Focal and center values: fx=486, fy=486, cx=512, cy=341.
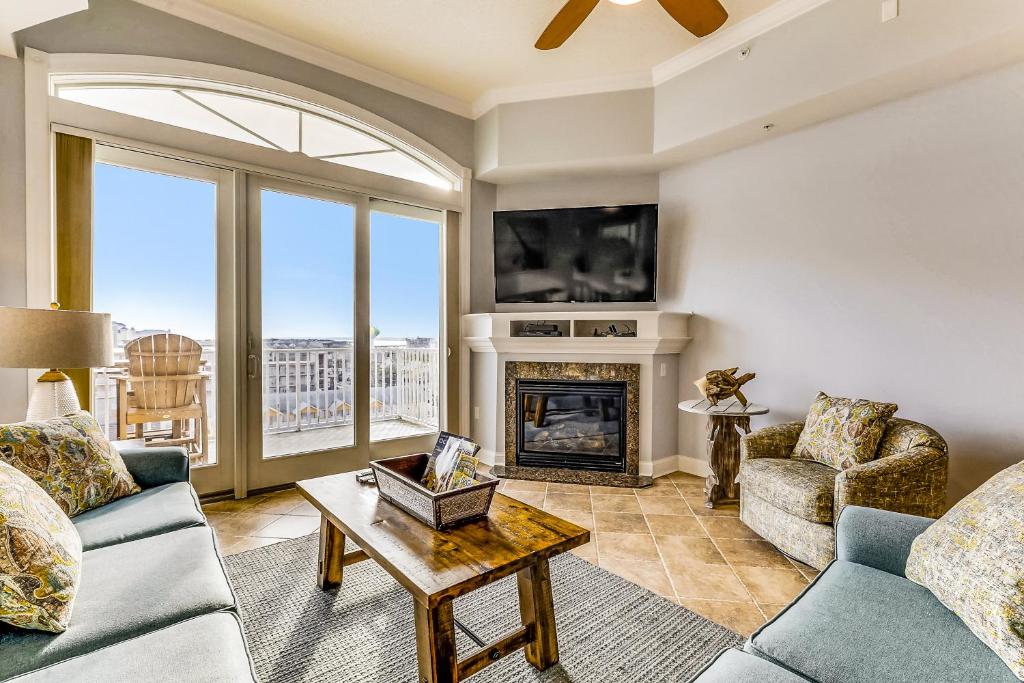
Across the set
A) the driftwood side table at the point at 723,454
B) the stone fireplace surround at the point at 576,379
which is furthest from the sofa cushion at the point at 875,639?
the stone fireplace surround at the point at 576,379

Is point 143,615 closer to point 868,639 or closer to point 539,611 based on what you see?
point 539,611

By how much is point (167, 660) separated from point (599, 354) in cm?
331

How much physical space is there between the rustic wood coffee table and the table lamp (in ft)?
4.15

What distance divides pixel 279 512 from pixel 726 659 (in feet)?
9.28

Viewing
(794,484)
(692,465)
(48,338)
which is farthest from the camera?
(692,465)

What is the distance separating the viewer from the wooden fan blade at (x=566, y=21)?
2298 mm

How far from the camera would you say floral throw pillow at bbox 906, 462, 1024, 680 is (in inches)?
40.7

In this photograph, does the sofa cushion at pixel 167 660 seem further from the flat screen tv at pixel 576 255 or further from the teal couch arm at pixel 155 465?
the flat screen tv at pixel 576 255

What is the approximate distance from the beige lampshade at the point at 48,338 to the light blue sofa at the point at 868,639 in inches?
105

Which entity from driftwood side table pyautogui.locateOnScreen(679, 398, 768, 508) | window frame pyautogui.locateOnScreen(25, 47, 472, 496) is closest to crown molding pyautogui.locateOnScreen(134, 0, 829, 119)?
window frame pyautogui.locateOnScreen(25, 47, 472, 496)

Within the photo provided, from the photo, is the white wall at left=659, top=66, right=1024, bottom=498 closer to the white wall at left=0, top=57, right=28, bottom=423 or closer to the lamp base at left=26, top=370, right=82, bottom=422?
the lamp base at left=26, top=370, right=82, bottom=422

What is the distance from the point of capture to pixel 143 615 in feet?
4.07

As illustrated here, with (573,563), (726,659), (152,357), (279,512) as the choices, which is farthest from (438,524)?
(152,357)

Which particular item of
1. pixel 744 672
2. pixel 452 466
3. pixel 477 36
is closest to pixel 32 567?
pixel 452 466
